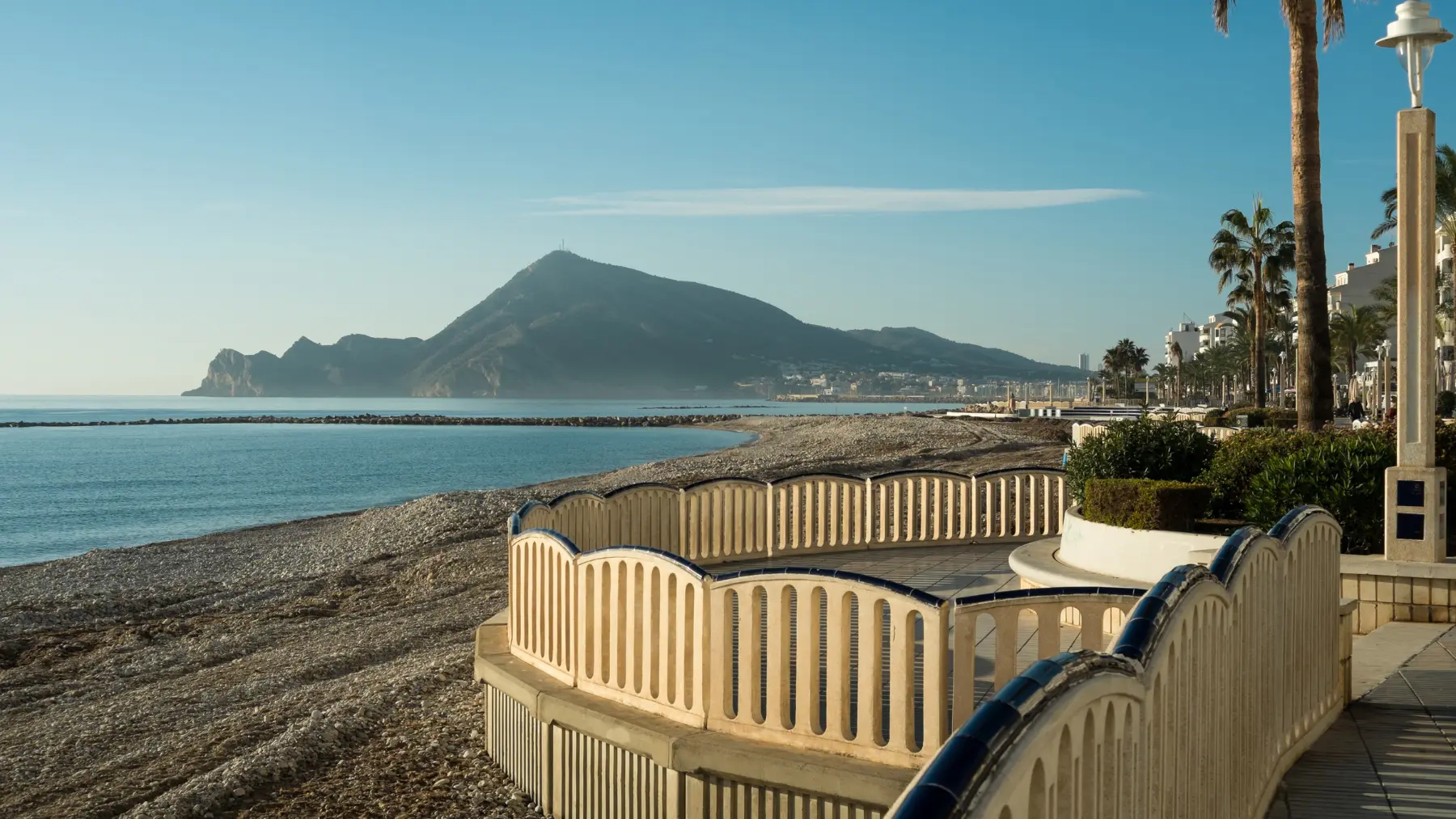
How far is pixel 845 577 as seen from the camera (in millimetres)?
5105

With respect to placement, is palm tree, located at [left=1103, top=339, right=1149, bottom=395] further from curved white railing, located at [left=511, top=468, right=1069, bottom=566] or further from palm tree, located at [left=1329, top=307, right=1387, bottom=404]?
curved white railing, located at [left=511, top=468, right=1069, bottom=566]

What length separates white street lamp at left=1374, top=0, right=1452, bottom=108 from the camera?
8.46 meters

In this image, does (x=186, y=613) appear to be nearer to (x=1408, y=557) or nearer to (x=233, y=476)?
(x=1408, y=557)

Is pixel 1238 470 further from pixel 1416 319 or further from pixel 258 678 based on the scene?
pixel 258 678

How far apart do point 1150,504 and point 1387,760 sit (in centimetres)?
395

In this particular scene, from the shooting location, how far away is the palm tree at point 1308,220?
16.8 metres

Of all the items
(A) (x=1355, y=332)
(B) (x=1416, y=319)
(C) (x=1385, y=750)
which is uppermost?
(A) (x=1355, y=332)

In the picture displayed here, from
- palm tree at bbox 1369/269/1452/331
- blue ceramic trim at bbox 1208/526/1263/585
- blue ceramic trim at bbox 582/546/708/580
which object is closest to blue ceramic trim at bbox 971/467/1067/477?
blue ceramic trim at bbox 582/546/708/580

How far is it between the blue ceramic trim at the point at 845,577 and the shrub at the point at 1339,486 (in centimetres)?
571

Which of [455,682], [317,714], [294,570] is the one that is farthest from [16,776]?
[294,570]

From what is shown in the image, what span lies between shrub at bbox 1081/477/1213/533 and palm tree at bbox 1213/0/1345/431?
28.7 ft

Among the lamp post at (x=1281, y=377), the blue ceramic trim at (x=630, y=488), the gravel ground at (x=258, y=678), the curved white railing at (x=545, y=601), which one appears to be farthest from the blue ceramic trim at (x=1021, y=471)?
the lamp post at (x=1281, y=377)

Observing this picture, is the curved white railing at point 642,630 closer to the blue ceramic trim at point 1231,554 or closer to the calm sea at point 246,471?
the blue ceramic trim at point 1231,554

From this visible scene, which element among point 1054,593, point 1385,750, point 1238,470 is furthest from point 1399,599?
point 1054,593
